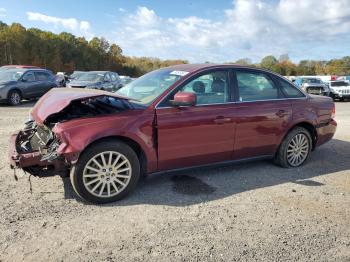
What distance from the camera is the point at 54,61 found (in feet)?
253

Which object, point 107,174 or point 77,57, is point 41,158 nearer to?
point 107,174

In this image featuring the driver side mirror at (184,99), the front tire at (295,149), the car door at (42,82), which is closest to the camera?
the driver side mirror at (184,99)

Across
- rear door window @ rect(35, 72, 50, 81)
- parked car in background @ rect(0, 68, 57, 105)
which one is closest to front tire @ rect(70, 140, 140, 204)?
parked car in background @ rect(0, 68, 57, 105)

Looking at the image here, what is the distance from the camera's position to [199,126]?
484 cm

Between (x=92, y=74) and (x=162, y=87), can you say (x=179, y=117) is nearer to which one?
(x=162, y=87)

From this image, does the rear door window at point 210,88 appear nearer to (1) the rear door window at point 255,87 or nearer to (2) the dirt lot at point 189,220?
(1) the rear door window at point 255,87

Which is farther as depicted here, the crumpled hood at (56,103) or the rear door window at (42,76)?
the rear door window at (42,76)

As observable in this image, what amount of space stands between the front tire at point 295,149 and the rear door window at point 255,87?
72 cm

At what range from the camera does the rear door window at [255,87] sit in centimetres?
537

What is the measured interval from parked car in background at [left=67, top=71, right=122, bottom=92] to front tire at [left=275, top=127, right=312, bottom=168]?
12.4m

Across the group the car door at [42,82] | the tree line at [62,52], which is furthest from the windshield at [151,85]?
the tree line at [62,52]

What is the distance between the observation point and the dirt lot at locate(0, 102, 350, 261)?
3348 millimetres

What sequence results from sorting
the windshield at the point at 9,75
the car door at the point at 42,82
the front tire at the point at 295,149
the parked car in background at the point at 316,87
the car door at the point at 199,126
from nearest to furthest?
the car door at the point at 199,126, the front tire at the point at 295,149, the windshield at the point at 9,75, the car door at the point at 42,82, the parked car in background at the point at 316,87

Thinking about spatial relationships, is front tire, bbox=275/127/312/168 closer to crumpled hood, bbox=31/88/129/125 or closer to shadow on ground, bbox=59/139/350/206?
shadow on ground, bbox=59/139/350/206
